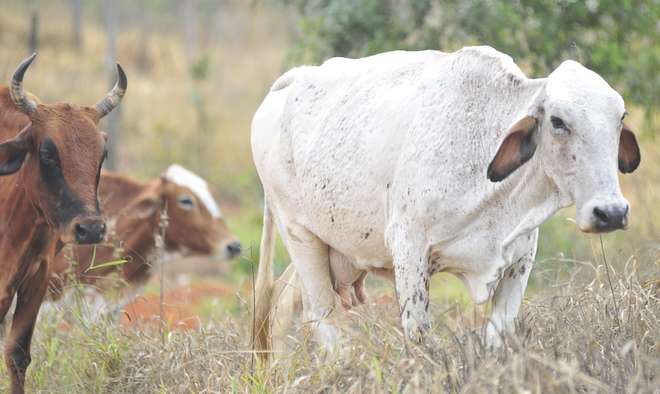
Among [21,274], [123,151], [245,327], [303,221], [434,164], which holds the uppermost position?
[434,164]

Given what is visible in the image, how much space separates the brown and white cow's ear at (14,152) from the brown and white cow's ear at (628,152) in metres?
2.70

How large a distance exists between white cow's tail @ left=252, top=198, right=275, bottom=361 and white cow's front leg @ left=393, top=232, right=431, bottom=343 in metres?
1.27

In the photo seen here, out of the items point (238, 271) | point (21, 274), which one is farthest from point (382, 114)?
point (238, 271)

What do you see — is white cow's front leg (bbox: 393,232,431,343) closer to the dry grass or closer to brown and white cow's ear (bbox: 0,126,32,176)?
the dry grass

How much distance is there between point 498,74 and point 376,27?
3.82m

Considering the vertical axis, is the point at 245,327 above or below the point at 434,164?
below

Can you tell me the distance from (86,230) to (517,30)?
410cm

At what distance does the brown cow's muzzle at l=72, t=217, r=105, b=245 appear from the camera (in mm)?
5461

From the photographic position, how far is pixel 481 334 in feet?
15.9

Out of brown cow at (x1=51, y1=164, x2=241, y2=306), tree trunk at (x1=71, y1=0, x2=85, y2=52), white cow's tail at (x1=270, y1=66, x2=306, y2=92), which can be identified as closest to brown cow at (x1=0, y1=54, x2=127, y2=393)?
white cow's tail at (x1=270, y1=66, x2=306, y2=92)

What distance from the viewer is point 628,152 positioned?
4574 mm

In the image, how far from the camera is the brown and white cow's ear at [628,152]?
14.9 feet

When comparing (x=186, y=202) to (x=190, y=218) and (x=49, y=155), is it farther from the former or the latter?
(x=49, y=155)

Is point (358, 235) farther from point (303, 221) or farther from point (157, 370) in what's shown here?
point (157, 370)
